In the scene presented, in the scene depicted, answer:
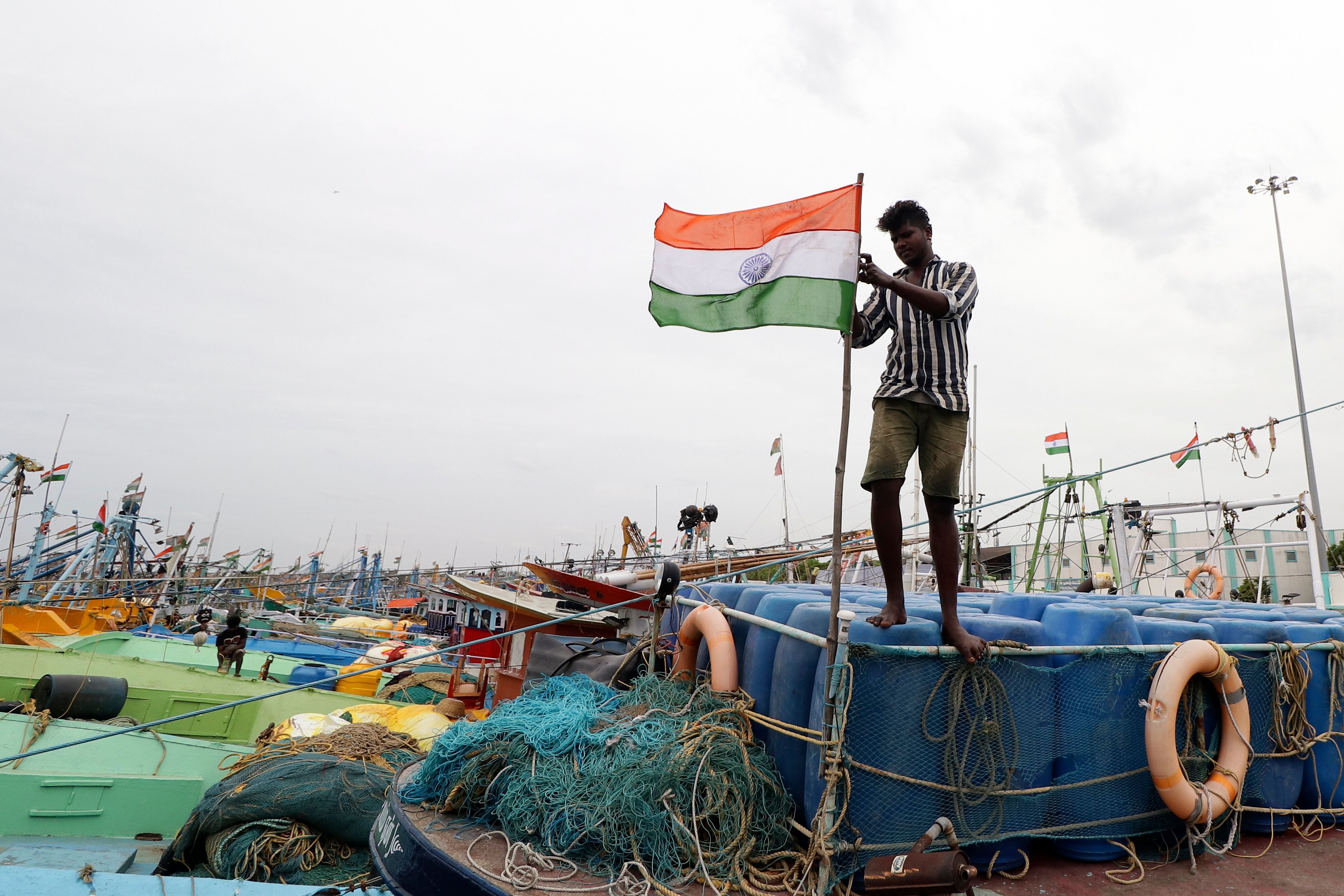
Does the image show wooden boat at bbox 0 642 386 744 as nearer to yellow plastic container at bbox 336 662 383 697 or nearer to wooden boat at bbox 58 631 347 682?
yellow plastic container at bbox 336 662 383 697

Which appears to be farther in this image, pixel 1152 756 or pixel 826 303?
pixel 1152 756

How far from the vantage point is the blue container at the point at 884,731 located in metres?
3.29

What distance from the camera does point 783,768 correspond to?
3.77 meters

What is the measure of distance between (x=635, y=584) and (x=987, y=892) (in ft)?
30.3

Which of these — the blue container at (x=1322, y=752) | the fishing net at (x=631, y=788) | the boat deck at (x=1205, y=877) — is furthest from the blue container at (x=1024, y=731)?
the blue container at (x=1322, y=752)

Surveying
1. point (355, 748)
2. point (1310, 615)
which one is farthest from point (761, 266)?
point (355, 748)

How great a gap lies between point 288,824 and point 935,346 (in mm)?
5882

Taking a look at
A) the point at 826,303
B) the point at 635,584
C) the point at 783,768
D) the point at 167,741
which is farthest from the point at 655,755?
the point at 635,584

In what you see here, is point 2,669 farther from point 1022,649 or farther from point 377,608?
point 377,608

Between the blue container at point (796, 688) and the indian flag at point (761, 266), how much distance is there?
142 cm

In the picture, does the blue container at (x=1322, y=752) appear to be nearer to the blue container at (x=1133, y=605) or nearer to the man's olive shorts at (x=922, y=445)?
the blue container at (x=1133, y=605)

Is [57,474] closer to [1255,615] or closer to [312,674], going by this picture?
[312,674]

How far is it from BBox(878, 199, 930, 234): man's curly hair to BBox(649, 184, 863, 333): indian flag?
45 cm

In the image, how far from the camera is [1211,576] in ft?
Result: 34.6
